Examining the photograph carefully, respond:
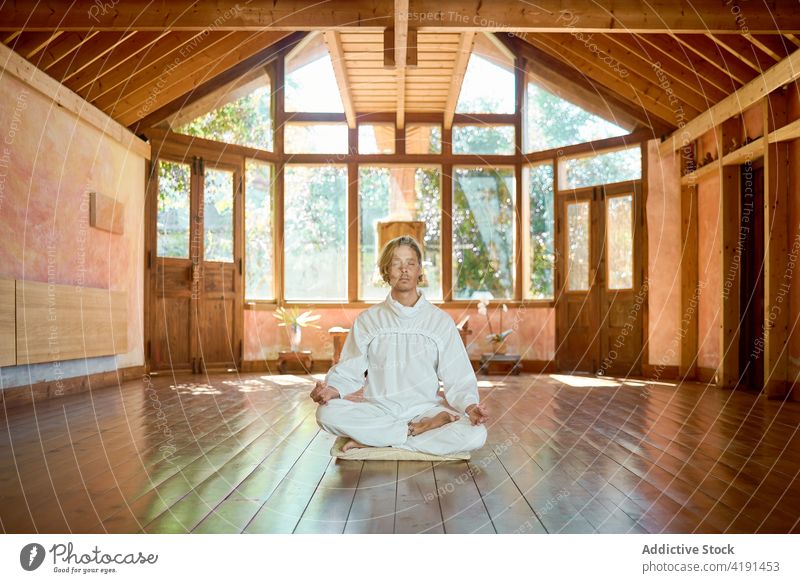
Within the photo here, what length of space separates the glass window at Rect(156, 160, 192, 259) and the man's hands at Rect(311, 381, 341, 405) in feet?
21.7

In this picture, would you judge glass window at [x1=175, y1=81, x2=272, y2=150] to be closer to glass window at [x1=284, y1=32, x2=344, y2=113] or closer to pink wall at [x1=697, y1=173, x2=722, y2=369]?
glass window at [x1=284, y1=32, x2=344, y2=113]

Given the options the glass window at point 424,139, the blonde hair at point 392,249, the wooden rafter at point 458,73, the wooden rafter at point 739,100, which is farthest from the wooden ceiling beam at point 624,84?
the blonde hair at point 392,249

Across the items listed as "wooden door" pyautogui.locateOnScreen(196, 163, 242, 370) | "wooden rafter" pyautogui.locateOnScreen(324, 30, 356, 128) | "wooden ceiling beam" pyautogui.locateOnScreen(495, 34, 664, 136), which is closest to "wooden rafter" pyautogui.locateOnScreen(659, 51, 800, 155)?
"wooden ceiling beam" pyautogui.locateOnScreen(495, 34, 664, 136)

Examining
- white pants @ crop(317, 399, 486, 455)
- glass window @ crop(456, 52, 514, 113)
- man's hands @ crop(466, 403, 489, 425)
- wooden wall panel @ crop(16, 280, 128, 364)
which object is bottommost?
white pants @ crop(317, 399, 486, 455)

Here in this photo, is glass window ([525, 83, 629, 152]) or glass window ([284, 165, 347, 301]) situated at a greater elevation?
glass window ([525, 83, 629, 152])

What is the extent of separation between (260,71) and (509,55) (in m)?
3.76

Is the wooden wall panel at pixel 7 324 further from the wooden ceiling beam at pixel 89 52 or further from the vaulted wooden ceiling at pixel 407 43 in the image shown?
the wooden ceiling beam at pixel 89 52

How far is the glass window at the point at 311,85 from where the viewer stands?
1117 cm

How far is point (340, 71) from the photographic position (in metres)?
9.27

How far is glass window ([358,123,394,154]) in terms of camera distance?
37.1 feet

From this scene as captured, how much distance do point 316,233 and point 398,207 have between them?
1.33 m

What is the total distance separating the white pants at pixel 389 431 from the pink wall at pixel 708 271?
5.40 meters

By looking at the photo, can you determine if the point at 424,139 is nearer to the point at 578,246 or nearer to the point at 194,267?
the point at 578,246

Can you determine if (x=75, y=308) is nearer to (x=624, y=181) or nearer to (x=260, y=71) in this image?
(x=260, y=71)
